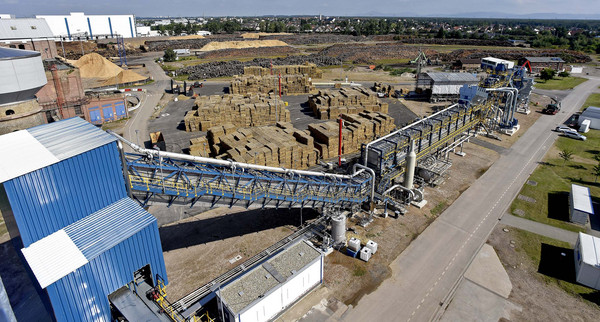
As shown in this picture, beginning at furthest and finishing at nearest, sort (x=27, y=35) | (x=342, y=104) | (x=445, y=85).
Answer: (x=27, y=35) < (x=445, y=85) < (x=342, y=104)

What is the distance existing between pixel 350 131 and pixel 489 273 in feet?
65.6

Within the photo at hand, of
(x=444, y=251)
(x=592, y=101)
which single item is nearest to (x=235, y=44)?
(x=592, y=101)

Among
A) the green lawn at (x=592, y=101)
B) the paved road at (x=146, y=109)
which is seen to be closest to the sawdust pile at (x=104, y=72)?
the paved road at (x=146, y=109)

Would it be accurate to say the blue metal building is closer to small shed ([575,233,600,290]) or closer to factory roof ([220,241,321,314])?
factory roof ([220,241,321,314])

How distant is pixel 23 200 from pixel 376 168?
69.8 ft

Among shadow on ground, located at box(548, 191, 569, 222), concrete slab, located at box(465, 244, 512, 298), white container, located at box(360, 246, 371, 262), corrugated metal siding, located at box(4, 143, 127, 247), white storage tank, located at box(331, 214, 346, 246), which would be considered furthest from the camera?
shadow on ground, located at box(548, 191, 569, 222)

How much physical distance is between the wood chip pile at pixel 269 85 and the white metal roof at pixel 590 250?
4737 centimetres

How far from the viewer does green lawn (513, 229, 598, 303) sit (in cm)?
1941

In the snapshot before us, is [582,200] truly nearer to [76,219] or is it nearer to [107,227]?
[107,227]

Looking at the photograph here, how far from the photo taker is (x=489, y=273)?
20.7 metres

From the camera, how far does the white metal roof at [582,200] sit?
25.4m

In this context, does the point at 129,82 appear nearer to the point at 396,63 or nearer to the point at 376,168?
the point at 376,168

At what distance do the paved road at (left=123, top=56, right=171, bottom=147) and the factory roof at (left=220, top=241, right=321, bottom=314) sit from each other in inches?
1092

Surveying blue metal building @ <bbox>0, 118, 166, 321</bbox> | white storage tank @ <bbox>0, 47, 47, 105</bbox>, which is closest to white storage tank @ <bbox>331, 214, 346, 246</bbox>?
blue metal building @ <bbox>0, 118, 166, 321</bbox>
